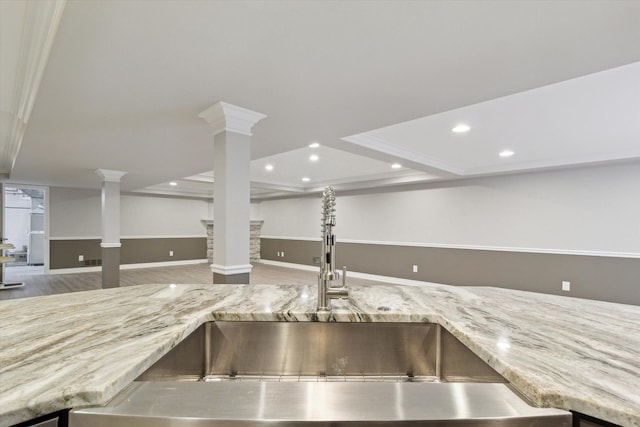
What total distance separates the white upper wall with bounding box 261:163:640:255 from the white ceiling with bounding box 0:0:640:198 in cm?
72

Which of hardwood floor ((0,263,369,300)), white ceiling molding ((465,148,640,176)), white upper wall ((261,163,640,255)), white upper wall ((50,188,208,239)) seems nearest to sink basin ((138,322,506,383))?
white ceiling molding ((465,148,640,176))

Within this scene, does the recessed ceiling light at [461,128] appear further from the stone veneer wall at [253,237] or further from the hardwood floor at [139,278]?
the stone veneer wall at [253,237]

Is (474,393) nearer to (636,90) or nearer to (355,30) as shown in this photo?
(355,30)

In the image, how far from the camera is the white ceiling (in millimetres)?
1345

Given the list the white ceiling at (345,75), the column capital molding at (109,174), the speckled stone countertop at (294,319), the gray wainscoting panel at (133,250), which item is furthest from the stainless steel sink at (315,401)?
the gray wainscoting panel at (133,250)

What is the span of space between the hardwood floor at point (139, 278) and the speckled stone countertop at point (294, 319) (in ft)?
16.9

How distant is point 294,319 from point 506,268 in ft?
17.2

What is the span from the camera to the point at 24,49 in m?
1.75

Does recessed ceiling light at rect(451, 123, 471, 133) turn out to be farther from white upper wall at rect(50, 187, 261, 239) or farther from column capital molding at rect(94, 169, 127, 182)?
white upper wall at rect(50, 187, 261, 239)

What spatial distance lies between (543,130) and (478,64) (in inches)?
78.9

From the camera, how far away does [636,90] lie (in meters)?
2.24

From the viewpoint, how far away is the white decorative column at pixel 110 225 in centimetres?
517

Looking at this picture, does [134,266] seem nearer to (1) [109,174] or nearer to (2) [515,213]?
(1) [109,174]

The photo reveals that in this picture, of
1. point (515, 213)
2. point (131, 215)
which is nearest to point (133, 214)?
point (131, 215)
